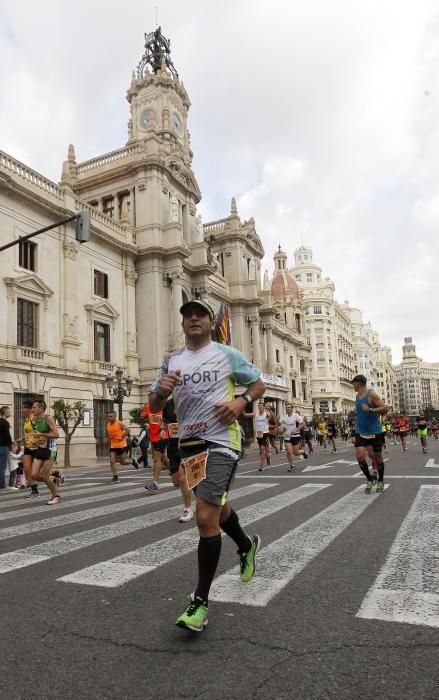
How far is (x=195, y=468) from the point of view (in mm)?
3363

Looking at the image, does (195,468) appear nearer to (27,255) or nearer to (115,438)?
(115,438)

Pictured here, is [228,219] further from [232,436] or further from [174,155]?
[232,436]

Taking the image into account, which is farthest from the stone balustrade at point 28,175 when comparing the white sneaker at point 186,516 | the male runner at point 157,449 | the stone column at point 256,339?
the stone column at point 256,339

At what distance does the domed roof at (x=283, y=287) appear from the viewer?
3091 inches

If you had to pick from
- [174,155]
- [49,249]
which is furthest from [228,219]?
[49,249]

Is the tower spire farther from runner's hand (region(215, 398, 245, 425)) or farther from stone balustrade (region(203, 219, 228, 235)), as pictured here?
runner's hand (region(215, 398, 245, 425))

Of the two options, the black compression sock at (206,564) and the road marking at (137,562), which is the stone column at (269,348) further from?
the black compression sock at (206,564)

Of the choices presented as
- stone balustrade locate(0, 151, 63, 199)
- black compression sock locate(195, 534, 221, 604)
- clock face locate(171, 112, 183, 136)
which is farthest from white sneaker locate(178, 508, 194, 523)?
clock face locate(171, 112, 183, 136)

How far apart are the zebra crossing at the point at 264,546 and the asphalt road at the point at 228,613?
2 cm

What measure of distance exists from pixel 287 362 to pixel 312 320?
30.6 metres

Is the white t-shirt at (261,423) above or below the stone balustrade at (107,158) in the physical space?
below

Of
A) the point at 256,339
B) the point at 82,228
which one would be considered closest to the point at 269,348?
the point at 256,339

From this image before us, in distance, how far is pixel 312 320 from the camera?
311ft

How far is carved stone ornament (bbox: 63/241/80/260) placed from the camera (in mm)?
27781
